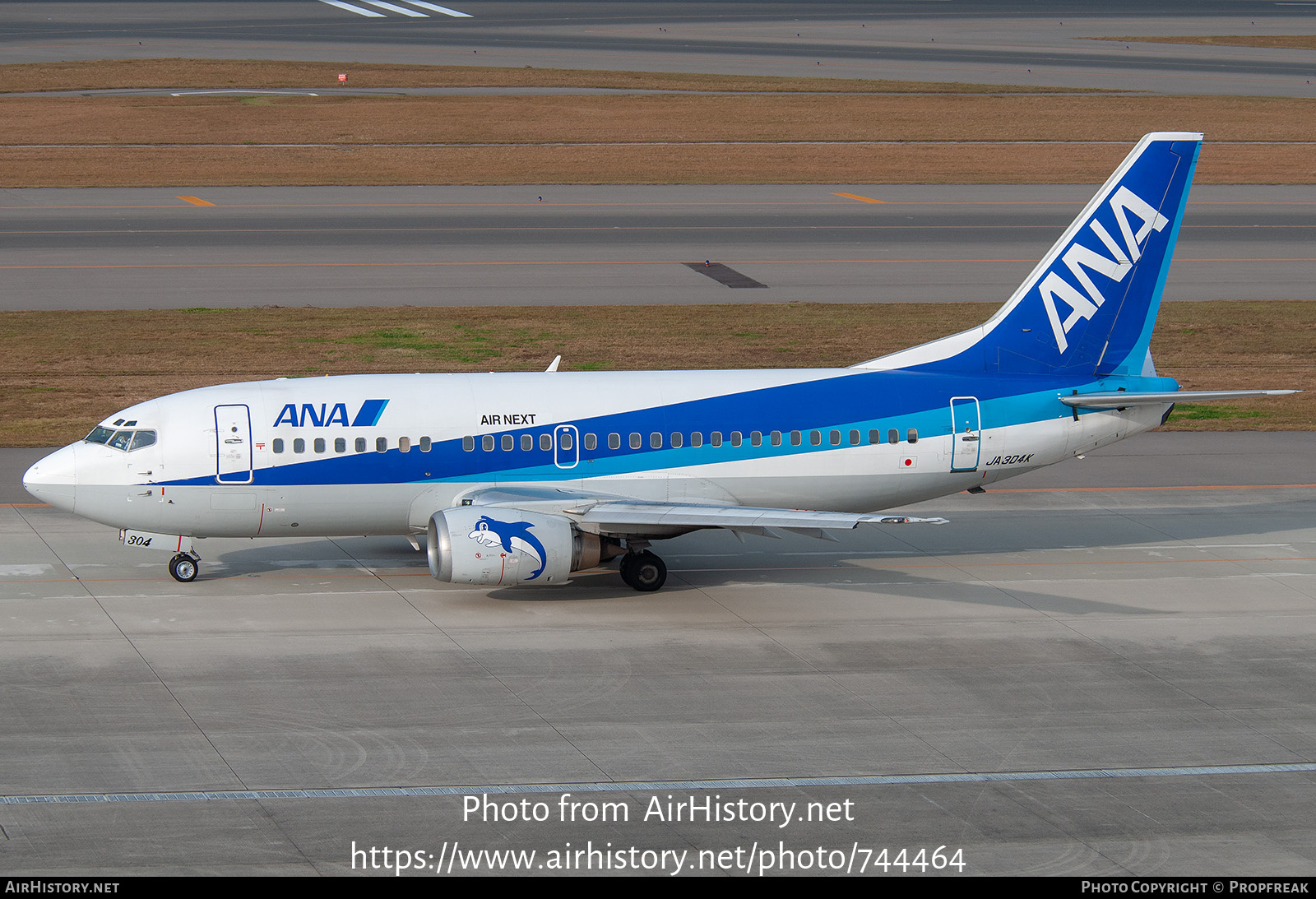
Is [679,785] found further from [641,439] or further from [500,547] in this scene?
[641,439]

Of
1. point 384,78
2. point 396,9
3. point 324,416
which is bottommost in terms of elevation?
point 324,416

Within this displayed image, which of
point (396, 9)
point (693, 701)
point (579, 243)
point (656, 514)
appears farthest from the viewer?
point (396, 9)

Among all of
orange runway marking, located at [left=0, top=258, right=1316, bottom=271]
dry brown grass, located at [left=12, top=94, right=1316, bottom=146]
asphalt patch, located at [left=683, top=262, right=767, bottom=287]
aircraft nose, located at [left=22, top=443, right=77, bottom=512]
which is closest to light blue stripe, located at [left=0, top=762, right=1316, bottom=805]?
aircraft nose, located at [left=22, top=443, right=77, bottom=512]

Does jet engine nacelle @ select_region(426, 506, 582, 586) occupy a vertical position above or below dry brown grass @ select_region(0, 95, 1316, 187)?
below

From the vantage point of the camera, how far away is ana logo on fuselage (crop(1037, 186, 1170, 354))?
104ft

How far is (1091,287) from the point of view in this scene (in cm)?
3203

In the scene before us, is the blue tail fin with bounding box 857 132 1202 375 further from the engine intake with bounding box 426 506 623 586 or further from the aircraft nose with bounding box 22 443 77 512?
the aircraft nose with bounding box 22 443 77 512

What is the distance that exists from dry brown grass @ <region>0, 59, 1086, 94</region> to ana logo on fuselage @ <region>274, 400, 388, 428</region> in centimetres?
6829

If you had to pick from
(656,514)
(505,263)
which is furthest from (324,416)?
(505,263)

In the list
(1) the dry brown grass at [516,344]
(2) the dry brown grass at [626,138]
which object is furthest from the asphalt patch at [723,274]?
(2) the dry brown grass at [626,138]

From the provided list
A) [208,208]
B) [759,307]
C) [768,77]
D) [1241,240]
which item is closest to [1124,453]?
[759,307]

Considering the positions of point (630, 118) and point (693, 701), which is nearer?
point (693, 701)

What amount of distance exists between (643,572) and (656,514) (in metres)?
→ 2.00

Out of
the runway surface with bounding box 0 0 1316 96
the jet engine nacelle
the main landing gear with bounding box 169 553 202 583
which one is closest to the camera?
the jet engine nacelle
